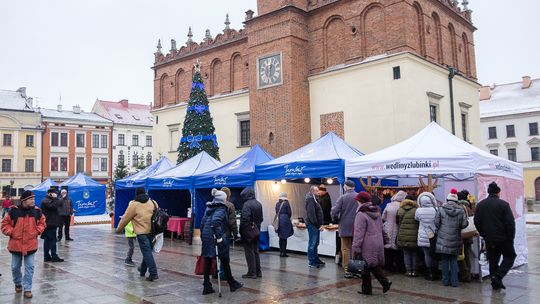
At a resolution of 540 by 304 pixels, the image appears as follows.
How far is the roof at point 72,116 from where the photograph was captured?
55.5 metres

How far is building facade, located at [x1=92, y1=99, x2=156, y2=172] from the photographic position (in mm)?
60312

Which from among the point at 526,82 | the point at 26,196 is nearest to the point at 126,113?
the point at 526,82

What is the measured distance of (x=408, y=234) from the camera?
28.8 feet

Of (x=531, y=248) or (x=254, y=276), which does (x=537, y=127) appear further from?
(x=254, y=276)

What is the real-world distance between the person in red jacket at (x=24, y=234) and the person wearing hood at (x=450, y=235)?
7078mm

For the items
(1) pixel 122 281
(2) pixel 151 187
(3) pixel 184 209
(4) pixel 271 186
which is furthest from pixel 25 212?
(3) pixel 184 209

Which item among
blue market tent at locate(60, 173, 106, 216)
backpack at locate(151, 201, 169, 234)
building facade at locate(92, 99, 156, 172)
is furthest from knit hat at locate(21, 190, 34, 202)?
building facade at locate(92, 99, 156, 172)

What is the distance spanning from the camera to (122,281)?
29.1ft

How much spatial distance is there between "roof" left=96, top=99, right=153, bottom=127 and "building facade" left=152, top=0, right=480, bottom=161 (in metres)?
40.1

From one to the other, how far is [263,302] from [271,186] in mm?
7053

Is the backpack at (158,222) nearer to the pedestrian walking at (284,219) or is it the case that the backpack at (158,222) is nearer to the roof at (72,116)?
the pedestrian walking at (284,219)

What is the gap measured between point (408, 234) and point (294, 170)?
13.3 ft

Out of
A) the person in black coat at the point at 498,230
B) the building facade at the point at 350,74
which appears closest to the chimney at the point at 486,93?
the building facade at the point at 350,74

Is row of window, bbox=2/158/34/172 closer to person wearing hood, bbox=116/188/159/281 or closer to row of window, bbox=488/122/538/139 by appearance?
person wearing hood, bbox=116/188/159/281
